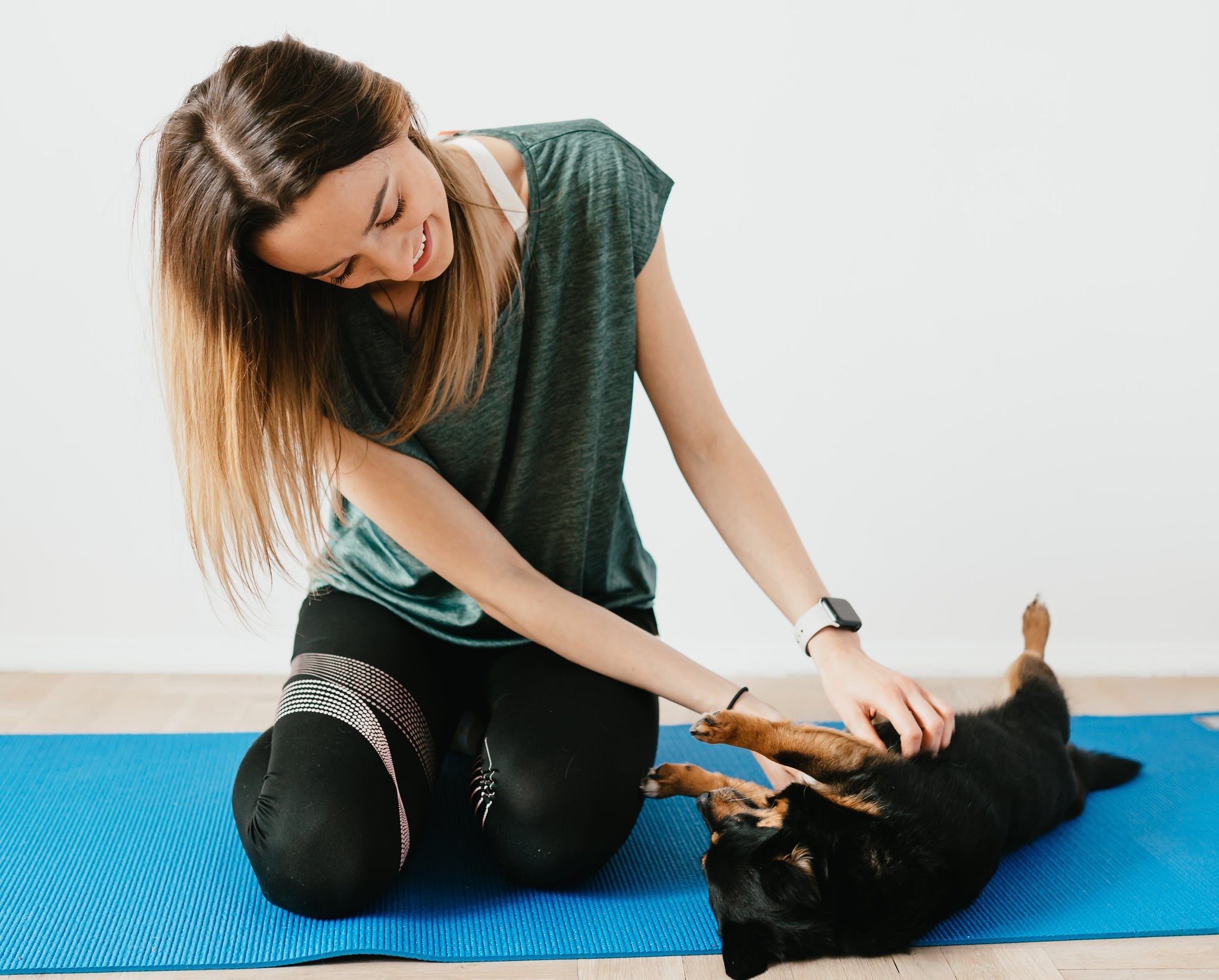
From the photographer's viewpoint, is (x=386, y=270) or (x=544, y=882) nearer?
(x=386, y=270)

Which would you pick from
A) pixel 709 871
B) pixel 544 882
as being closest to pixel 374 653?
pixel 544 882

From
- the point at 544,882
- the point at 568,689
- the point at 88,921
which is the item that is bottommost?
the point at 88,921

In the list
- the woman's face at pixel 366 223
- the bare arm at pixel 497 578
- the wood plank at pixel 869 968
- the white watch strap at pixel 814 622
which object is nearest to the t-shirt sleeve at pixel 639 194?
the woman's face at pixel 366 223

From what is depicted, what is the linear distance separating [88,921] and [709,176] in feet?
5.61

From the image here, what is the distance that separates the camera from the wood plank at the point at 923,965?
1.27m

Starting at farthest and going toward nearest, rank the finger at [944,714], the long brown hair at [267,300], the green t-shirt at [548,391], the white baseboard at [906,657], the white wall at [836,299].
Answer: the white baseboard at [906,657] → the white wall at [836,299] → the green t-shirt at [548,391] → the finger at [944,714] → the long brown hair at [267,300]

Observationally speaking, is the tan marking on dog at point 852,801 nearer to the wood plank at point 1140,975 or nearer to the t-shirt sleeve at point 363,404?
the wood plank at point 1140,975

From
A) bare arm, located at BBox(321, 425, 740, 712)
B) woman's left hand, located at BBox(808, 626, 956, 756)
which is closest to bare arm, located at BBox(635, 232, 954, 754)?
woman's left hand, located at BBox(808, 626, 956, 756)

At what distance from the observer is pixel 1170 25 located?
6.85ft

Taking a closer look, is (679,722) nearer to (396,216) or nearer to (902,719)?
(902,719)

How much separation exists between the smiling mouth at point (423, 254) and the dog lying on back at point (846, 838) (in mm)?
673

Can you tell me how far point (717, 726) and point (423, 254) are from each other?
700mm

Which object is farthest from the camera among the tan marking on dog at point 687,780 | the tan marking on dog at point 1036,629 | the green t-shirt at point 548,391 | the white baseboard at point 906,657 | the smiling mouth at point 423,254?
the white baseboard at point 906,657

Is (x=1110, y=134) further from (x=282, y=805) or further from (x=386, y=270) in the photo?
(x=282, y=805)
